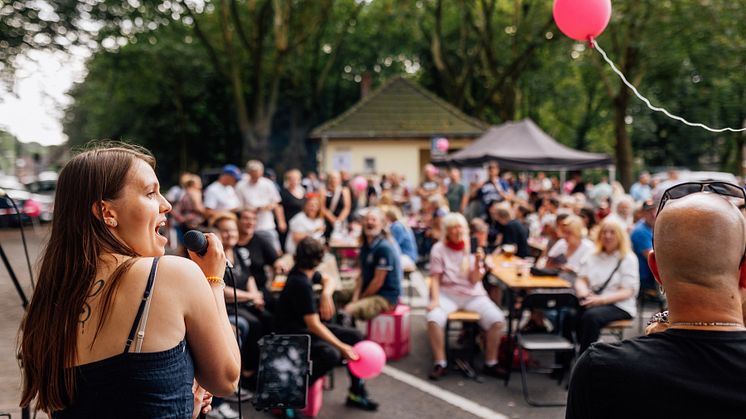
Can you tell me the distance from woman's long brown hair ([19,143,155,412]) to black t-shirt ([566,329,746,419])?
1.20 meters

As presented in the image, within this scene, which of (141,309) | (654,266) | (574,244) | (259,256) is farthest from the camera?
(574,244)

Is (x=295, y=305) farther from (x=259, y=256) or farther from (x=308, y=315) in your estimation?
(x=259, y=256)

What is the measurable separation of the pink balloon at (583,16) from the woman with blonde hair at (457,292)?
2630 mm

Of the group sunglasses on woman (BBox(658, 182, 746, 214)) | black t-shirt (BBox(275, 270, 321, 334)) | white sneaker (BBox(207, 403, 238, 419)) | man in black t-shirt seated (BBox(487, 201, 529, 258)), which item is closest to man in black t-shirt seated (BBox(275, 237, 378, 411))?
black t-shirt (BBox(275, 270, 321, 334))

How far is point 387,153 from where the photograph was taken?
24531 millimetres

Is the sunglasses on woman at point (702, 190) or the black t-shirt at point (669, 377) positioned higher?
the sunglasses on woman at point (702, 190)

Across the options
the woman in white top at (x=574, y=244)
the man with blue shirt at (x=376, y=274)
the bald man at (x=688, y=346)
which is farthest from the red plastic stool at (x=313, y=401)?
the bald man at (x=688, y=346)

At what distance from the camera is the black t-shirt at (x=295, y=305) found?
458 centimetres

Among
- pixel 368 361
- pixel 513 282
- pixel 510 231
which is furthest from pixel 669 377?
pixel 510 231

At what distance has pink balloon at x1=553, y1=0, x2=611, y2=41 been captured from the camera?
350cm

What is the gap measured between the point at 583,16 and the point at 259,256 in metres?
3.99

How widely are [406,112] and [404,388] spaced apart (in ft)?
68.0

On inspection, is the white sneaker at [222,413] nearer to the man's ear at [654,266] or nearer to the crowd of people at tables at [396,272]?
the crowd of people at tables at [396,272]

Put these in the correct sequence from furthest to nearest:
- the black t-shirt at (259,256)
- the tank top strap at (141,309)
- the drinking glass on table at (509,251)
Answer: the drinking glass on table at (509,251) → the black t-shirt at (259,256) → the tank top strap at (141,309)
